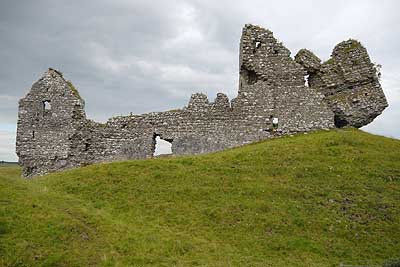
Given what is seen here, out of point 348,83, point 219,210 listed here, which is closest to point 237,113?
point 348,83

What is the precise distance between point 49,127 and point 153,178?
11762 mm

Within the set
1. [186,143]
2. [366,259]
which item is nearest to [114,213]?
[366,259]

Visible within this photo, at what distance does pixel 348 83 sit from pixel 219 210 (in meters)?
13.8

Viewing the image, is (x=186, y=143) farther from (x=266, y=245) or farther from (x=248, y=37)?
(x=266, y=245)

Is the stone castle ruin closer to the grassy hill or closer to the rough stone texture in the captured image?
the rough stone texture

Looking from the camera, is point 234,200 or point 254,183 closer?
point 234,200

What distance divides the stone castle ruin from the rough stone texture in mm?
53

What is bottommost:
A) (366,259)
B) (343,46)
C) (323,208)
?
(366,259)

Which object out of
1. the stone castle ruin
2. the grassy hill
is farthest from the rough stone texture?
the grassy hill

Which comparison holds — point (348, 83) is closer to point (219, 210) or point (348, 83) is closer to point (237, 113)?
point (237, 113)

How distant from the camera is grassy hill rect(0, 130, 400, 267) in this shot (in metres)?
13.8

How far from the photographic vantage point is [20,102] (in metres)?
29.4

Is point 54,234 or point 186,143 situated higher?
point 186,143

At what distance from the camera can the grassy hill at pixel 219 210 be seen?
13750 mm
